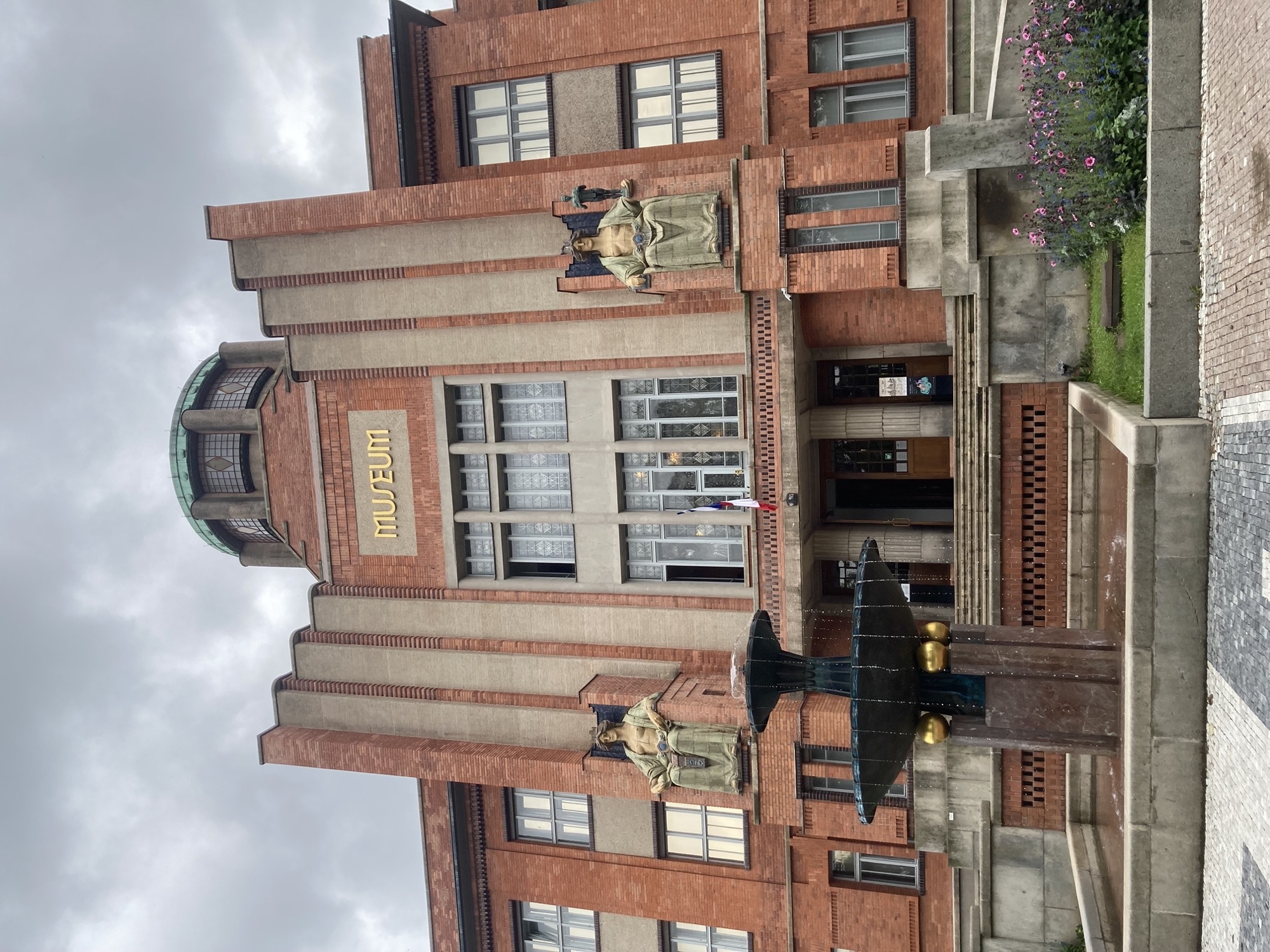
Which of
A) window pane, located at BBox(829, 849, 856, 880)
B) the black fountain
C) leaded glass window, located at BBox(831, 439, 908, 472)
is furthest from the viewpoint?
leaded glass window, located at BBox(831, 439, 908, 472)

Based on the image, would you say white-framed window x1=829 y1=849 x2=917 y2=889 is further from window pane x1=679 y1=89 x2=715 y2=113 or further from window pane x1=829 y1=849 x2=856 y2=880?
window pane x1=679 y1=89 x2=715 y2=113

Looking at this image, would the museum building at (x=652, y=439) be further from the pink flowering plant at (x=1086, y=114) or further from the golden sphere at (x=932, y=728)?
the golden sphere at (x=932, y=728)

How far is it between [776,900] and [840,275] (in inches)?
512

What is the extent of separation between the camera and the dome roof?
71.9 ft

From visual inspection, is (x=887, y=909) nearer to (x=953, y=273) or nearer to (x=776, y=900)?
(x=776, y=900)

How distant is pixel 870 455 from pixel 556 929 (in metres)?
13.7

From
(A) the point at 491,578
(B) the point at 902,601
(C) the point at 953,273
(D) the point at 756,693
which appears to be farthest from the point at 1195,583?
(A) the point at 491,578

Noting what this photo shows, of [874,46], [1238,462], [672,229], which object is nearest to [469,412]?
[672,229]

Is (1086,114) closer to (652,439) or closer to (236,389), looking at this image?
(652,439)

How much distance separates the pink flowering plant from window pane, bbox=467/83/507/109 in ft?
33.3

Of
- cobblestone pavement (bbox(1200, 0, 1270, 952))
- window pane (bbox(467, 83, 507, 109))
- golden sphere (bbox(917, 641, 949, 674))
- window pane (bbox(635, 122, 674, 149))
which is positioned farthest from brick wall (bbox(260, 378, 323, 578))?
cobblestone pavement (bbox(1200, 0, 1270, 952))

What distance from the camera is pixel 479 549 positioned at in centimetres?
1952

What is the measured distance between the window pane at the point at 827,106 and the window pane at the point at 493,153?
20.9 feet

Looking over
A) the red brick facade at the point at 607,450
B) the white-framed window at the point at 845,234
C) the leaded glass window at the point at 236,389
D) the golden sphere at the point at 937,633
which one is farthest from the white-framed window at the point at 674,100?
the leaded glass window at the point at 236,389
